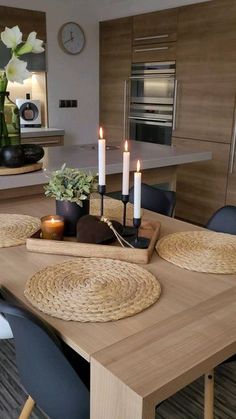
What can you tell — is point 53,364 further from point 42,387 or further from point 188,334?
point 188,334

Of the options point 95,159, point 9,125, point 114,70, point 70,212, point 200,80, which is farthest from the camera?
point 114,70

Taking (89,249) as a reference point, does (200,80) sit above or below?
above

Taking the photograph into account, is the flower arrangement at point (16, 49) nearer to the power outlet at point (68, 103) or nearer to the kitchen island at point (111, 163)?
the kitchen island at point (111, 163)

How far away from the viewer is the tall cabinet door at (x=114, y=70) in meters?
4.34

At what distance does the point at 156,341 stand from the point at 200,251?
55cm

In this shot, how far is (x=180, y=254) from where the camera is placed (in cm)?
131

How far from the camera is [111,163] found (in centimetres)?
243

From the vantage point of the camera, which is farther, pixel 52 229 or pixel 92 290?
pixel 52 229

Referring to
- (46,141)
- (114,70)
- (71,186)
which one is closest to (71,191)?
(71,186)

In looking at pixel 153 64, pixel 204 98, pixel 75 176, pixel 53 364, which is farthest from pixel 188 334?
pixel 153 64

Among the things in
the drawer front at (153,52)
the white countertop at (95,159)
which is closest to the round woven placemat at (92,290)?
the white countertop at (95,159)

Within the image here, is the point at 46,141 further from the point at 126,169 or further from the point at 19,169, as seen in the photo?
the point at 126,169

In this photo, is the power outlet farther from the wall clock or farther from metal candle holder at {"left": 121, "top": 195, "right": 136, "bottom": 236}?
metal candle holder at {"left": 121, "top": 195, "right": 136, "bottom": 236}

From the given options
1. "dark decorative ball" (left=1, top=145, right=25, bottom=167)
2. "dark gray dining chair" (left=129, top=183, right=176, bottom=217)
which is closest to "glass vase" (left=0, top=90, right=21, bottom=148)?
"dark decorative ball" (left=1, top=145, right=25, bottom=167)
